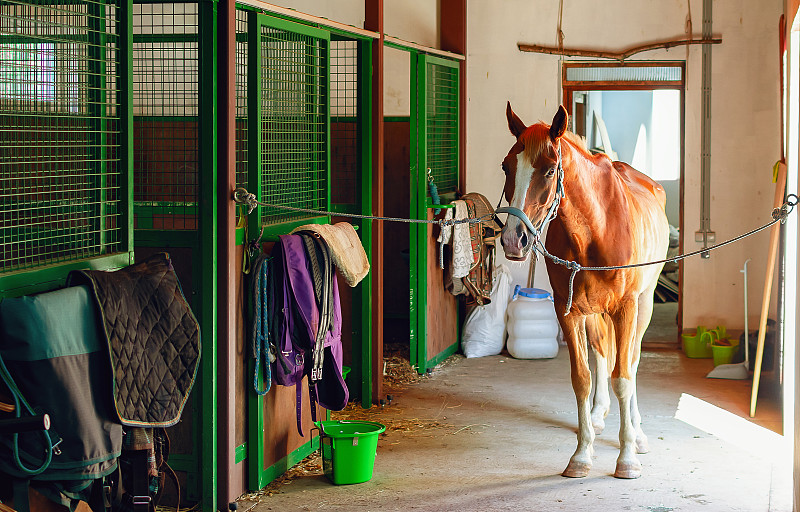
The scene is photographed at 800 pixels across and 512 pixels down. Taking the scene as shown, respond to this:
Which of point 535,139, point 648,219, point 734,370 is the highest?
point 535,139

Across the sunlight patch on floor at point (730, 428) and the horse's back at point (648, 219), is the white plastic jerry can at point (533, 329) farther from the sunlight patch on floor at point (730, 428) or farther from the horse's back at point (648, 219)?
the horse's back at point (648, 219)

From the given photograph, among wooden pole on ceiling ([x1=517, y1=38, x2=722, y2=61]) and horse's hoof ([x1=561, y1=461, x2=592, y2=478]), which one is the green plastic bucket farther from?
wooden pole on ceiling ([x1=517, y1=38, x2=722, y2=61])

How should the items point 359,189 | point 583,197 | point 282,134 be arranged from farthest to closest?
point 359,189 → point 282,134 → point 583,197

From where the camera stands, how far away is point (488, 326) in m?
6.81

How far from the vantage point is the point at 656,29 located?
278 inches

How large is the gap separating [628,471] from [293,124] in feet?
7.36

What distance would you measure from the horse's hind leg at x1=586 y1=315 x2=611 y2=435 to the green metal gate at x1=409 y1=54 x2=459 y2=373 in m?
1.51

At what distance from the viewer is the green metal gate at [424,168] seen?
594 cm

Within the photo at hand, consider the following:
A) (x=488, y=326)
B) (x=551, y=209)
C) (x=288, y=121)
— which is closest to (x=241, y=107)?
(x=288, y=121)

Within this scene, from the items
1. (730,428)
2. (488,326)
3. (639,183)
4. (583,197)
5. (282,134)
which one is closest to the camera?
(583,197)

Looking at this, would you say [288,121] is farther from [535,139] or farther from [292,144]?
[535,139]

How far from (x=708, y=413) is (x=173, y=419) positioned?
347 cm

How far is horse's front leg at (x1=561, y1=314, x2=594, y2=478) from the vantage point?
4.16 meters

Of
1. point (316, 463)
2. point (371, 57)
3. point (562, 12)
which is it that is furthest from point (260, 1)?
point (562, 12)
